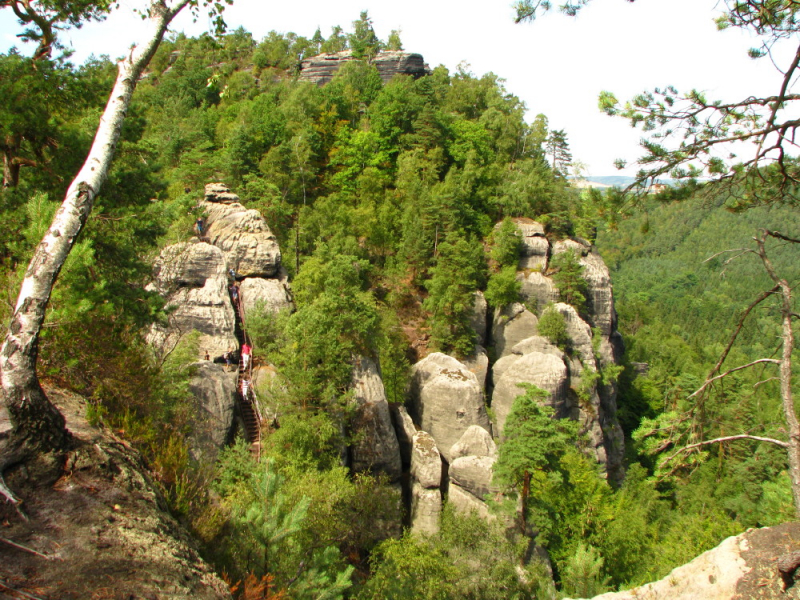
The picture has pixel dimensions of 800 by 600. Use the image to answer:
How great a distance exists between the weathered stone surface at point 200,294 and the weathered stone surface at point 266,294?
42.2 inches

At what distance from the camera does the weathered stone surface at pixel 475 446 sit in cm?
1562

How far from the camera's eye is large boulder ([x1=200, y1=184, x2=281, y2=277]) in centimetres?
1961

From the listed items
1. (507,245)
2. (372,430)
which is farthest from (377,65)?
(372,430)

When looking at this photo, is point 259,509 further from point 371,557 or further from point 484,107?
point 484,107

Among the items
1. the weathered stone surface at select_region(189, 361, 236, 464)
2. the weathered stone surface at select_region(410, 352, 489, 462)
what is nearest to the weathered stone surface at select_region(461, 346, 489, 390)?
the weathered stone surface at select_region(410, 352, 489, 462)

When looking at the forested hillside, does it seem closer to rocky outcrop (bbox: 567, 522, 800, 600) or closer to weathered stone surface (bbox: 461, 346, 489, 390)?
weathered stone surface (bbox: 461, 346, 489, 390)

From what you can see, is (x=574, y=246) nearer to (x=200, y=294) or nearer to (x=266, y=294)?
(x=266, y=294)

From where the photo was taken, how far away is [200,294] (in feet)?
57.0

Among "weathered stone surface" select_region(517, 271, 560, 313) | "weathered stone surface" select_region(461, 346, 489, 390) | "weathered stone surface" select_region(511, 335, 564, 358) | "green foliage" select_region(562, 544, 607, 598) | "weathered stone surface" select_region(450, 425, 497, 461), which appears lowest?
"green foliage" select_region(562, 544, 607, 598)

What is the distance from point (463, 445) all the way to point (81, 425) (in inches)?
492

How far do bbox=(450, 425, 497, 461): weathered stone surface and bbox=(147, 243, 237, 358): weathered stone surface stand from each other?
850 cm

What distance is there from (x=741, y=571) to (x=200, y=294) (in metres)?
16.7

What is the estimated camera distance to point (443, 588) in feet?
33.9

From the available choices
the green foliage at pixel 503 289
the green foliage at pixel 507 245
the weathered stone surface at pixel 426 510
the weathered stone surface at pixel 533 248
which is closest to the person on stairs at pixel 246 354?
the weathered stone surface at pixel 426 510
